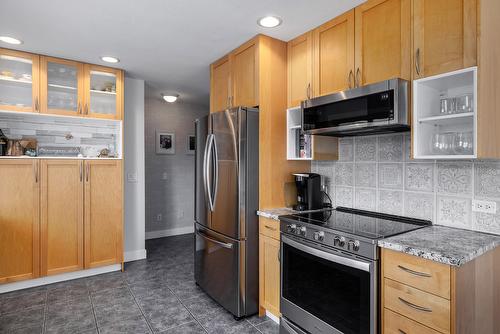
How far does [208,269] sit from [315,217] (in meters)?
1.28

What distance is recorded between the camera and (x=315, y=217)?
7.29ft

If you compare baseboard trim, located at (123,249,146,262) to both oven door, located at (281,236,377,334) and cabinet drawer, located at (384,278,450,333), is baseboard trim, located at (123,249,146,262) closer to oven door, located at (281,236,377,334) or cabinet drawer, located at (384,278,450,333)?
oven door, located at (281,236,377,334)

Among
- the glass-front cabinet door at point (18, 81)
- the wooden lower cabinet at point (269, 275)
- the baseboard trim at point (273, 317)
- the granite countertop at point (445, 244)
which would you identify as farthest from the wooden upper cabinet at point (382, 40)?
the glass-front cabinet door at point (18, 81)

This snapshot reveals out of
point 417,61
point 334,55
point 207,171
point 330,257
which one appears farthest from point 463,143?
point 207,171

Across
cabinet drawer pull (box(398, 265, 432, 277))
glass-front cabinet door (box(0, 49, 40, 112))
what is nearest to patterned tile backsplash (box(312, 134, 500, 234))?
cabinet drawer pull (box(398, 265, 432, 277))

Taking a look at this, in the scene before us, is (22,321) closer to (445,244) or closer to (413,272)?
(413,272)

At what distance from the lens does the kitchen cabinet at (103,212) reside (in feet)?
11.2

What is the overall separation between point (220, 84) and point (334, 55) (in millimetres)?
1374

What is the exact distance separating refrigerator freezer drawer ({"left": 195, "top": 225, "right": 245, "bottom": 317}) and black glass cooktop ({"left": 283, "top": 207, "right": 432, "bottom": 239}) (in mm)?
663

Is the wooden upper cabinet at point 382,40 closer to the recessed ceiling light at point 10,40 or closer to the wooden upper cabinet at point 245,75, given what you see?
the wooden upper cabinet at point 245,75

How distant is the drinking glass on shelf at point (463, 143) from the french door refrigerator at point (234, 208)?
1432 millimetres

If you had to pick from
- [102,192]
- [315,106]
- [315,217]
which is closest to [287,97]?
[315,106]

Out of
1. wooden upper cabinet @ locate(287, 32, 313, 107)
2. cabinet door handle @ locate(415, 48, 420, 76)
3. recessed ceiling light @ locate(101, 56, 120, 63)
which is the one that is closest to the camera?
cabinet door handle @ locate(415, 48, 420, 76)

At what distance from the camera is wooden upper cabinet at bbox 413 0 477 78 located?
5.08 feet
